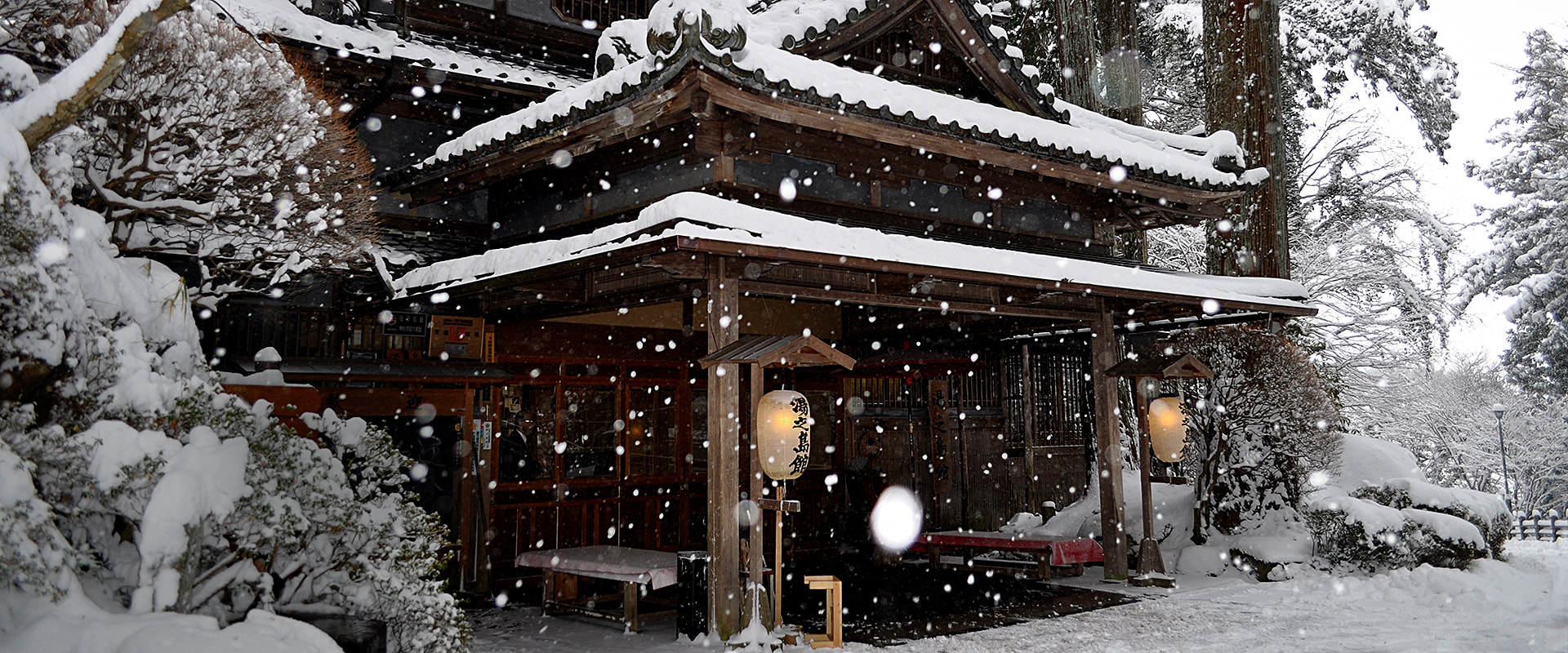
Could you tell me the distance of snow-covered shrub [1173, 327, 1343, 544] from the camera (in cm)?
1090

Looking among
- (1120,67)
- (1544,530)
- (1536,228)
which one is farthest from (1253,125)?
(1536,228)

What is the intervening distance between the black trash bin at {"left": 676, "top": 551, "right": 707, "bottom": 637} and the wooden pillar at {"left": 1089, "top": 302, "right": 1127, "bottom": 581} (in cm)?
477

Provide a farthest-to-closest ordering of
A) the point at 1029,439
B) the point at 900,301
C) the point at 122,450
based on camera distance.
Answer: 1. the point at 1029,439
2. the point at 900,301
3. the point at 122,450

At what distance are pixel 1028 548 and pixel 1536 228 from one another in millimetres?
20660

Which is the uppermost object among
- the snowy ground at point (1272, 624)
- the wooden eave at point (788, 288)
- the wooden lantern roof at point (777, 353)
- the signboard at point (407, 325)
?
the wooden eave at point (788, 288)

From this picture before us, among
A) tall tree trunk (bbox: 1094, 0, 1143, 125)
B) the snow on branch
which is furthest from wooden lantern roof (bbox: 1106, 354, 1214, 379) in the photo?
the snow on branch

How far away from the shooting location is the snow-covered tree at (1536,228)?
2308cm

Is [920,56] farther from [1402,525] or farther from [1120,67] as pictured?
[1402,525]

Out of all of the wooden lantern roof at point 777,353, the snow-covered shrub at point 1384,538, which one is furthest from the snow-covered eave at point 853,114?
the snow-covered shrub at point 1384,538

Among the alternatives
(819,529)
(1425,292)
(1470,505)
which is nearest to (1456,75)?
(1425,292)

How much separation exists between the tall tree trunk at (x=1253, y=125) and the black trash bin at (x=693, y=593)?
8676mm

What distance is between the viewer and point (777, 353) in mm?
6660

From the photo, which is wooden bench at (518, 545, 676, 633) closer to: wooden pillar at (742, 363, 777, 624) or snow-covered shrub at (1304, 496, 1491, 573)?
wooden pillar at (742, 363, 777, 624)

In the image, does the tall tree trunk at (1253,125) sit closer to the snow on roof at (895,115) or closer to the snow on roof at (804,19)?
the snow on roof at (895,115)
